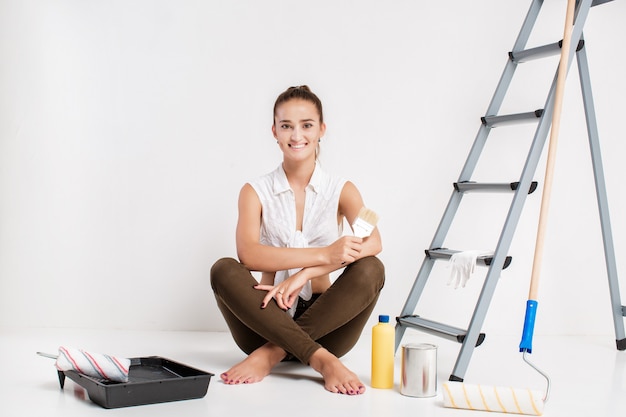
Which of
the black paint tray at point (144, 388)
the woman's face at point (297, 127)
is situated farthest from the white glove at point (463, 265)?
the black paint tray at point (144, 388)

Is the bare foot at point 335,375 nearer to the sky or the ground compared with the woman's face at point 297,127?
nearer to the ground

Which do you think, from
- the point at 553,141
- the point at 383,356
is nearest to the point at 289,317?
the point at 383,356

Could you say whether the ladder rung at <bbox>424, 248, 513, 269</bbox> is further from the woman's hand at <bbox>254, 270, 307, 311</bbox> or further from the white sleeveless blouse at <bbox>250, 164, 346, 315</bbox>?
the woman's hand at <bbox>254, 270, 307, 311</bbox>

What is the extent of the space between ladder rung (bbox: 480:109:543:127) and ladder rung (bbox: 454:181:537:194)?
0.26 m

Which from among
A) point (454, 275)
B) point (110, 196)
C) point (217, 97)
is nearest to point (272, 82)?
point (217, 97)

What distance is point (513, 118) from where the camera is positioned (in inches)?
114

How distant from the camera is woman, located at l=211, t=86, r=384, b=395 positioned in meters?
2.53

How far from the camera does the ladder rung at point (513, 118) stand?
278cm

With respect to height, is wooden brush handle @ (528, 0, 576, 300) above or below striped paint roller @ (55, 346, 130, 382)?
above

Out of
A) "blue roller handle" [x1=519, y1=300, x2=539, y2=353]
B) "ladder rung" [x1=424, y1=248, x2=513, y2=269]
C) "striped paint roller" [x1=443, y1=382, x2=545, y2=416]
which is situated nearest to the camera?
"striped paint roller" [x1=443, y1=382, x2=545, y2=416]

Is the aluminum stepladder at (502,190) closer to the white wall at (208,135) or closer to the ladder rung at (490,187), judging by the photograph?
the ladder rung at (490,187)

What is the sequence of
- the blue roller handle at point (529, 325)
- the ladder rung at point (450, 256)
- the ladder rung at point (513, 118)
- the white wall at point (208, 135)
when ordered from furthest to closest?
the white wall at point (208, 135) → the ladder rung at point (513, 118) → the ladder rung at point (450, 256) → the blue roller handle at point (529, 325)

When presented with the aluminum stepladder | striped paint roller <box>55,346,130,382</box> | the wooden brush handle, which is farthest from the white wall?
striped paint roller <box>55,346,130,382</box>

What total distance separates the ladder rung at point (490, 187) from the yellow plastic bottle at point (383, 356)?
2.31ft
